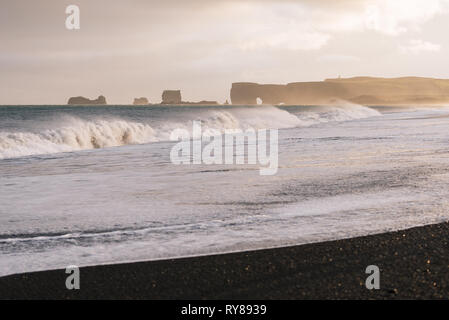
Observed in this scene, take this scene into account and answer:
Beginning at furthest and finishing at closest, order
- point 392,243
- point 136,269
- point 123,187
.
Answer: point 123,187, point 392,243, point 136,269

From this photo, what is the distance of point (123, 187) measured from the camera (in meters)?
10.5

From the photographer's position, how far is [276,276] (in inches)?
185

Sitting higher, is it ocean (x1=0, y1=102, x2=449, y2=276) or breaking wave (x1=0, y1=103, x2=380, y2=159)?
breaking wave (x1=0, y1=103, x2=380, y2=159)

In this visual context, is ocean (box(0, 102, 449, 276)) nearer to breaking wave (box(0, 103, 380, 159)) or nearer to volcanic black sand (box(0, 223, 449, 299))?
volcanic black sand (box(0, 223, 449, 299))

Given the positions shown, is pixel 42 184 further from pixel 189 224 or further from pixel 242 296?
pixel 242 296

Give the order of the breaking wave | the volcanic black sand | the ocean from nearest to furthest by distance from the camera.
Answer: the volcanic black sand, the ocean, the breaking wave

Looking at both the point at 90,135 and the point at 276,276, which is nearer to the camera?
the point at 276,276

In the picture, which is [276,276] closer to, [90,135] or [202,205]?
[202,205]

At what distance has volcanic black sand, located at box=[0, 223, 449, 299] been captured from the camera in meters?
4.27

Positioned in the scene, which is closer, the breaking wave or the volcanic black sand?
the volcanic black sand

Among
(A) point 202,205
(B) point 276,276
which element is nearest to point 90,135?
(A) point 202,205

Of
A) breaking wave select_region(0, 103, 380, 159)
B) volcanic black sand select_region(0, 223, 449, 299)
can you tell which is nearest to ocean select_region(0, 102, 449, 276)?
volcanic black sand select_region(0, 223, 449, 299)

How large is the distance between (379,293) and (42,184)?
9.37 metres
